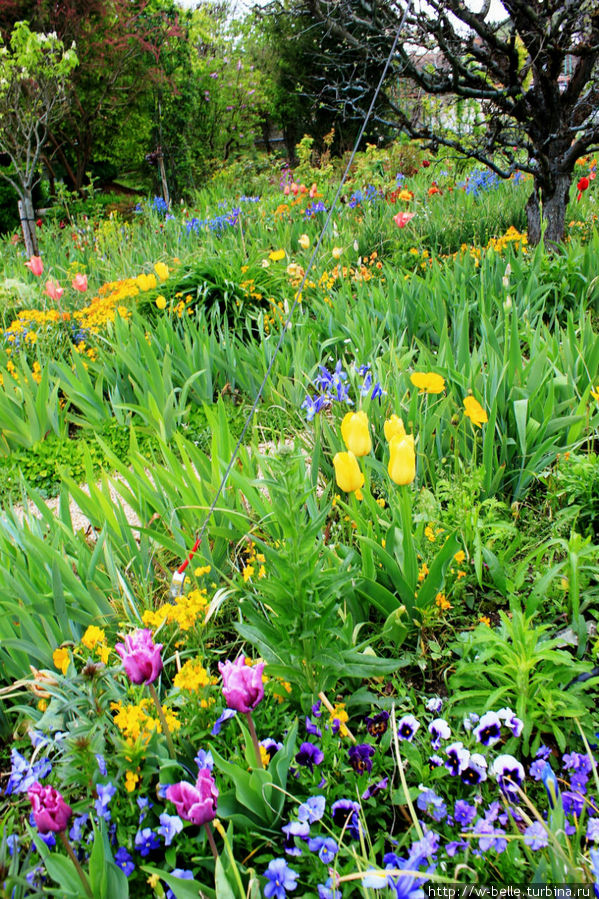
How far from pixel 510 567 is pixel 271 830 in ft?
2.77

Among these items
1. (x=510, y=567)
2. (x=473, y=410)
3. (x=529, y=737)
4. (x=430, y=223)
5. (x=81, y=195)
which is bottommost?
(x=529, y=737)

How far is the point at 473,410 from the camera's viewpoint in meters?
1.55

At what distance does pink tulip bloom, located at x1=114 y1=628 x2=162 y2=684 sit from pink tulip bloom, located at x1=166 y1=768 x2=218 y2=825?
172mm

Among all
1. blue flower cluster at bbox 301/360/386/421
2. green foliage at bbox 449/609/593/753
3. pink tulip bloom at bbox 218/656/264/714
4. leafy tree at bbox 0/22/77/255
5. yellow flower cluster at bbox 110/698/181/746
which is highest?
leafy tree at bbox 0/22/77/255

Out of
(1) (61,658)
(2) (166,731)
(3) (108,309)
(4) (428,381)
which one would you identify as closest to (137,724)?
(2) (166,731)

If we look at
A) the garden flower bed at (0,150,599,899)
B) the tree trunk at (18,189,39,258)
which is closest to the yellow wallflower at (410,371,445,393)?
the garden flower bed at (0,150,599,899)

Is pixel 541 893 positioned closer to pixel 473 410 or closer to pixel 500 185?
pixel 473 410

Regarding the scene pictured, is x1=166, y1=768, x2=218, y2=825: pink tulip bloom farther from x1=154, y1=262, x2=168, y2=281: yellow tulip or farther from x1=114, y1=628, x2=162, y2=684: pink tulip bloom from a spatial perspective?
x1=154, y1=262, x2=168, y2=281: yellow tulip

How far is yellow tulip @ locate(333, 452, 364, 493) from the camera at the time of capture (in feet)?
4.17

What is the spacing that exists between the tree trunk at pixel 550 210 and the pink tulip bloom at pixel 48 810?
405cm

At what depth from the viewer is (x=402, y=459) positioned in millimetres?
1219

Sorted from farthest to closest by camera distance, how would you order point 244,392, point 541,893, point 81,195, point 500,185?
point 81,195 < point 500,185 < point 244,392 < point 541,893

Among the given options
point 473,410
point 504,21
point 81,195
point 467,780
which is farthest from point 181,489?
point 81,195

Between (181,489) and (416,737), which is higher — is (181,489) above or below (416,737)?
above
